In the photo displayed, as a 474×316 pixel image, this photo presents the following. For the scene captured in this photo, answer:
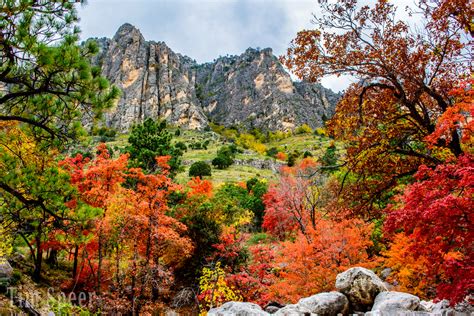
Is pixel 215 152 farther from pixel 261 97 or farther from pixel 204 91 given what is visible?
pixel 204 91

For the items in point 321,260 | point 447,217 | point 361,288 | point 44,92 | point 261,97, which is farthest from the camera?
point 261,97

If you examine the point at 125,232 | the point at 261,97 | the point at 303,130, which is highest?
the point at 261,97

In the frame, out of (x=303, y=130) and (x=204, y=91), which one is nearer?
(x=303, y=130)

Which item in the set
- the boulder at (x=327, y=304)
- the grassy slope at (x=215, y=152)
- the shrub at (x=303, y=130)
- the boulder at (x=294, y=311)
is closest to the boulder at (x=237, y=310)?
the boulder at (x=294, y=311)

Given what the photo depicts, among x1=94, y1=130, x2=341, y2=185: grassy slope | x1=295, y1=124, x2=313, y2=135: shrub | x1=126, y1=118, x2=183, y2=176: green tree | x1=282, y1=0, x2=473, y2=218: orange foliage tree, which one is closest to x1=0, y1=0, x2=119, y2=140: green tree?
x1=282, y1=0, x2=473, y2=218: orange foliage tree

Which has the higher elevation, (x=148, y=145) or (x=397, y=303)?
(x=148, y=145)

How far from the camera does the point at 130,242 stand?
13.7 m

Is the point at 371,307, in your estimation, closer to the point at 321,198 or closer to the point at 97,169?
the point at 97,169

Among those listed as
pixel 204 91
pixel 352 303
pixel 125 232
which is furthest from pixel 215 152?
pixel 204 91

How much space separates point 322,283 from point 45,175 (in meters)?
10.4

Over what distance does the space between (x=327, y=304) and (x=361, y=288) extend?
1215 millimetres

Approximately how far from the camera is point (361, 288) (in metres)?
9.52

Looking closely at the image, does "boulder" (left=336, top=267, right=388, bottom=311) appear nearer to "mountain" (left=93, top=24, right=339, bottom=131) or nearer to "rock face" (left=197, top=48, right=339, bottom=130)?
"mountain" (left=93, top=24, right=339, bottom=131)

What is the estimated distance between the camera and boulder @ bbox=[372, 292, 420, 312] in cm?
772
